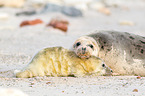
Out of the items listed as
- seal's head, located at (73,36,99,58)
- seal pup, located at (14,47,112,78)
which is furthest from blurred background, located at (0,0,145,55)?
seal pup, located at (14,47,112,78)

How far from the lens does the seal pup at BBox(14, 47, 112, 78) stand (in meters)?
4.33

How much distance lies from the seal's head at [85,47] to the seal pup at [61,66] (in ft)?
0.35

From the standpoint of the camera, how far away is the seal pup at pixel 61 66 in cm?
433

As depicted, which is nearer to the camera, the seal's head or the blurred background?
the seal's head

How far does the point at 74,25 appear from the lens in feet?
48.5

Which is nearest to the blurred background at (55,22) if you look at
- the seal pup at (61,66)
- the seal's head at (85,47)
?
the seal's head at (85,47)

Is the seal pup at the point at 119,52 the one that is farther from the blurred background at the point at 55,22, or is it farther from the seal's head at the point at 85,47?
the blurred background at the point at 55,22

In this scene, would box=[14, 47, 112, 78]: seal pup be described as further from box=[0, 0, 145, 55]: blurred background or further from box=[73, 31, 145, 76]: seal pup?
box=[0, 0, 145, 55]: blurred background

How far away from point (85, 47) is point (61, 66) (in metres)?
0.45

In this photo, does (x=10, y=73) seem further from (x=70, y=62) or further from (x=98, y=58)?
(x=98, y=58)

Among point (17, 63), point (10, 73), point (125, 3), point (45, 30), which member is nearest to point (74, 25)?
point (45, 30)

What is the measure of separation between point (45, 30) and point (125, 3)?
15478mm

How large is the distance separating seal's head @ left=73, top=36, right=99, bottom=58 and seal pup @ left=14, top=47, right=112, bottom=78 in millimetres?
106

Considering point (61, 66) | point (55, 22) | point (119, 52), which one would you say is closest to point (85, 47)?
point (61, 66)
